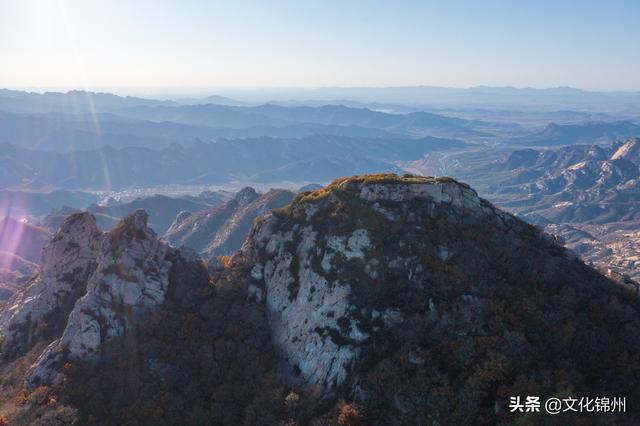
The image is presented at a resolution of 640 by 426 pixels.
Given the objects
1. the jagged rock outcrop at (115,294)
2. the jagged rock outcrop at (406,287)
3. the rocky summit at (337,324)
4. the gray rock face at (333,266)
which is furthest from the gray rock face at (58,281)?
the gray rock face at (333,266)

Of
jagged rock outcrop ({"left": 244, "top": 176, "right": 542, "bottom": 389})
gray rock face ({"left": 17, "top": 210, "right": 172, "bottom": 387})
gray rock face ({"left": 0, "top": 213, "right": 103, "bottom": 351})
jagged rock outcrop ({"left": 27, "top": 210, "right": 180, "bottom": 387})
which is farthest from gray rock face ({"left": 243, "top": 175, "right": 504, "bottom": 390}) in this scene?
gray rock face ({"left": 0, "top": 213, "right": 103, "bottom": 351})

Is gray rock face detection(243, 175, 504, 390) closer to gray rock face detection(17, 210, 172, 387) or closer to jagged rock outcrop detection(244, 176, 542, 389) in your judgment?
jagged rock outcrop detection(244, 176, 542, 389)

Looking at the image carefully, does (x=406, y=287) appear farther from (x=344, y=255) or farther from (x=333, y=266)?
(x=333, y=266)

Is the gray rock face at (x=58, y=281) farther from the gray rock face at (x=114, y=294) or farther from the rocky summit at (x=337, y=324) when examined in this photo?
the gray rock face at (x=114, y=294)

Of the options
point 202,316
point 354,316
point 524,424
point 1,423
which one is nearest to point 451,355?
point 524,424

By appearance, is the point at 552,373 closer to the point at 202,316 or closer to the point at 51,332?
the point at 202,316

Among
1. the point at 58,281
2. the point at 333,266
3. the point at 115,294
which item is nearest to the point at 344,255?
the point at 333,266
